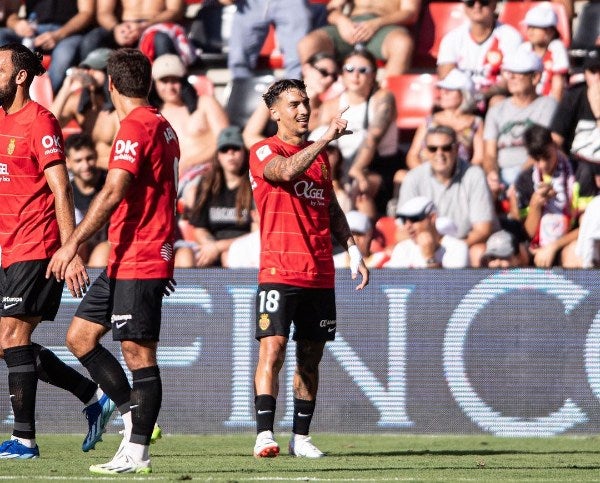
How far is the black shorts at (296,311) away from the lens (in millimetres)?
7645

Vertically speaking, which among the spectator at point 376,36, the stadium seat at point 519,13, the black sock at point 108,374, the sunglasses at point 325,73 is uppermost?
the stadium seat at point 519,13

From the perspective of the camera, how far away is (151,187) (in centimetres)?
659

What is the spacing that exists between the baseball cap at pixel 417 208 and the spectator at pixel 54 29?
5.14 metres

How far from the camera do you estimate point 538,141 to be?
11.8 meters

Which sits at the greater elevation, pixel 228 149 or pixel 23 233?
pixel 228 149

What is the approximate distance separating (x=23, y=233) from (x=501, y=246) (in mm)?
4992

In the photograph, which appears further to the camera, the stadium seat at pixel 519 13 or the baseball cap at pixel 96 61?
the baseball cap at pixel 96 61

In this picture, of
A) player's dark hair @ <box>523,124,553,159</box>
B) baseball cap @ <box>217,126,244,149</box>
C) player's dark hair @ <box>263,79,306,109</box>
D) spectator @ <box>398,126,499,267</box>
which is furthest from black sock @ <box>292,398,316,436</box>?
baseball cap @ <box>217,126,244,149</box>

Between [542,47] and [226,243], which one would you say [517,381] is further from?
[542,47]

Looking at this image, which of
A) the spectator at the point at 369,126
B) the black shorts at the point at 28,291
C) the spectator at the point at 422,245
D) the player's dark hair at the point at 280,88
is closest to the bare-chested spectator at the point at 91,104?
the spectator at the point at 369,126

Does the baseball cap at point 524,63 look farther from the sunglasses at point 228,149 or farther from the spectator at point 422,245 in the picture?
the sunglasses at point 228,149

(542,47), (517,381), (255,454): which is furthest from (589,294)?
(542,47)

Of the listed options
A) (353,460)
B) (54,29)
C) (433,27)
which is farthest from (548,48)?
(353,460)

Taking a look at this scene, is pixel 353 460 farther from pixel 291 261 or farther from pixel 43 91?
pixel 43 91
